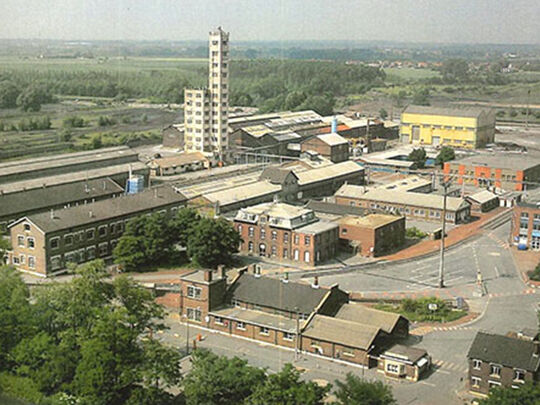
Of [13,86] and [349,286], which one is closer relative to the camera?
[349,286]

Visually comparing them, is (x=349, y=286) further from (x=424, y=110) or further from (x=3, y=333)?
(x=424, y=110)

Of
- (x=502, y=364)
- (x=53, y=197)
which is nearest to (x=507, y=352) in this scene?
(x=502, y=364)

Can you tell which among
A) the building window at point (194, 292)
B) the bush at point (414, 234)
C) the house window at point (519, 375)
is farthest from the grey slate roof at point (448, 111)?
the house window at point (519, 375)

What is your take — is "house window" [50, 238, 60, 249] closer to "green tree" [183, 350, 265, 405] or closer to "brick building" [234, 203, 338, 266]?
"brick building" [234, 203, 338, 266]

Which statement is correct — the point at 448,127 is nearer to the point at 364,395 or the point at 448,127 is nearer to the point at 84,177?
the point at 84,177

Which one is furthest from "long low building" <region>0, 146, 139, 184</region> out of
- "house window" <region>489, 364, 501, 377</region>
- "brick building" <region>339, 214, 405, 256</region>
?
"house window" <region>489, 364, 501, 377</region>

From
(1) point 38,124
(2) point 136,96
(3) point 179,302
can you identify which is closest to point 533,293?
(3) point 179,302
